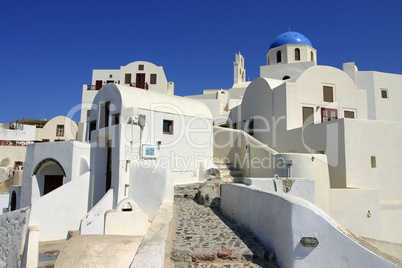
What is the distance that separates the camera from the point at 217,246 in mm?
4586

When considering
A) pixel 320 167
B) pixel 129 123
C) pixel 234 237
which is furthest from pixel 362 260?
pixel 129 123

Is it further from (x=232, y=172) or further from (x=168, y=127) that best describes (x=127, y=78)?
(x=232, y=172)

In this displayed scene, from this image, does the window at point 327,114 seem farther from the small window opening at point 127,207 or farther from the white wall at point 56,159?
the white wall at point 56,159

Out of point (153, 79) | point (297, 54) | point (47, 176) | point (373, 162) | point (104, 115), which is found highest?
point (297, 54)

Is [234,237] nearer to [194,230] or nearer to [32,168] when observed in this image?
[194,230]

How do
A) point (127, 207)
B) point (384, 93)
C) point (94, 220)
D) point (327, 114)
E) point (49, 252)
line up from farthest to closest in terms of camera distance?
point (384, 93)
point (327, 114)
point (94, 220)
point (49, 252)
point (127, 207)

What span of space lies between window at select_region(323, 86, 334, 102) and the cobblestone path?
11426 mm

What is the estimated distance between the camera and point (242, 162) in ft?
49.3

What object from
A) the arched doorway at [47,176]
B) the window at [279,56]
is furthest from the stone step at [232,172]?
the window at [279,56]

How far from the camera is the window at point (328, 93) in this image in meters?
15.6

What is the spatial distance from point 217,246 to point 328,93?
525 inches

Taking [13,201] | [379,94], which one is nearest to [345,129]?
[379,94]

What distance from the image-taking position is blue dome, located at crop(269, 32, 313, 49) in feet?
80.8

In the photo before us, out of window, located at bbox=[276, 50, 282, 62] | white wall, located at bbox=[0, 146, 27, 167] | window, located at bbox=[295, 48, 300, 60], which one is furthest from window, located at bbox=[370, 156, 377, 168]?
white wall, located at bbox=[0, 146, 27, 167]
